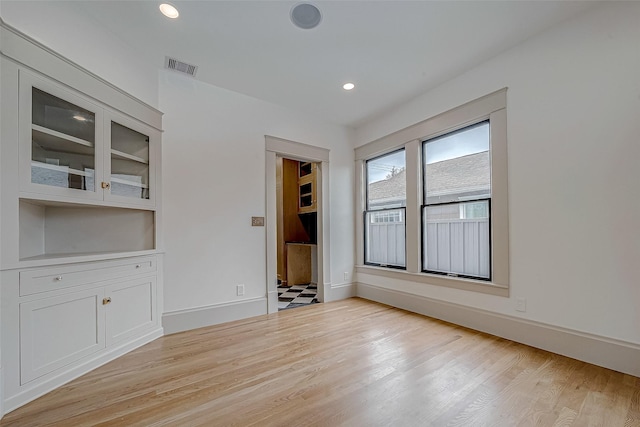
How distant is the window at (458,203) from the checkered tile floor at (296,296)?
1.82 meters

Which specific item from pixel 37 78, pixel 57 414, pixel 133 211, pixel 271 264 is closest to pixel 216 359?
pixel 57 414

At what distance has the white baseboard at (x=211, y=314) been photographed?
2832 mm

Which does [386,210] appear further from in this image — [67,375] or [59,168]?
[67,375]

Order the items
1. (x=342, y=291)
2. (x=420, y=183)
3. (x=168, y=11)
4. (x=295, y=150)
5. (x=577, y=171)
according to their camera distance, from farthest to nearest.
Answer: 1. (x=342, y=291)
2. (x=295, y=150)
3. (x=420, y=183)
4. (x=577, y=171)
5. (x=168, y=11)

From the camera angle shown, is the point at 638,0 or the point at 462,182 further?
the point at 462,182

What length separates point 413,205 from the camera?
3535 mm

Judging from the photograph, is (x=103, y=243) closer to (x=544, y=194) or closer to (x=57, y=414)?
(x=57, y=414)

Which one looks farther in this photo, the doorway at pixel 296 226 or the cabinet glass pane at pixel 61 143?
the doorway at pixel 296 226

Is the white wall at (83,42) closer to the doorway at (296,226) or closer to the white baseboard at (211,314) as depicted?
the white baseboard at (211,314)

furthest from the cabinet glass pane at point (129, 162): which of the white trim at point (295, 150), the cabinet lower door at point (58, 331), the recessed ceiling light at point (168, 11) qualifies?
the white trim at point (295, 150)

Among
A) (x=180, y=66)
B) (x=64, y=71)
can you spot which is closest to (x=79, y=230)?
(x=64, y=71)

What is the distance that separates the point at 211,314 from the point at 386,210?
8.89ft

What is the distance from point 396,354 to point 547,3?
304 centimetres

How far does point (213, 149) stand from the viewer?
124 inches
